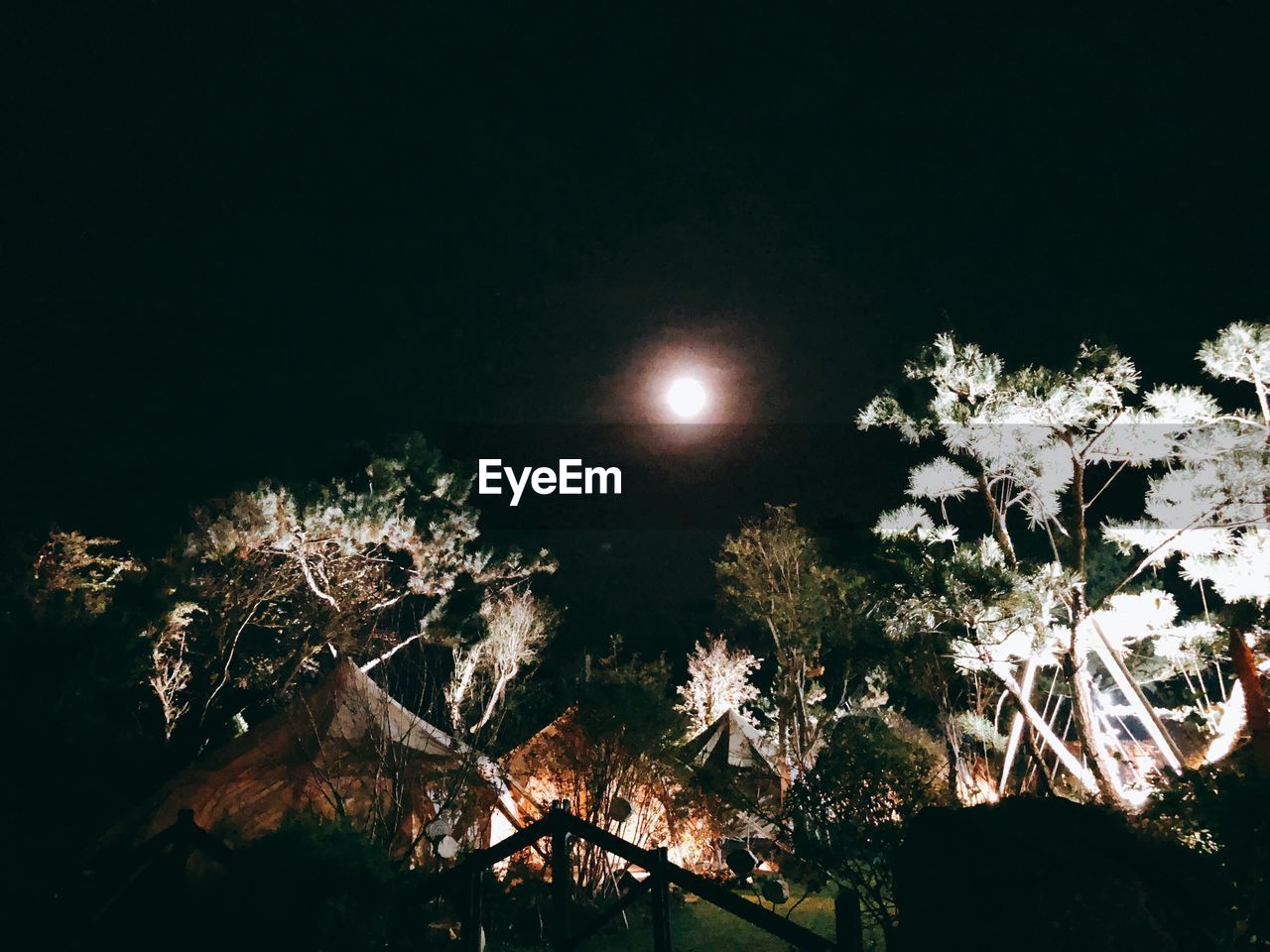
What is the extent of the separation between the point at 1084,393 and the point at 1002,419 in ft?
3.31

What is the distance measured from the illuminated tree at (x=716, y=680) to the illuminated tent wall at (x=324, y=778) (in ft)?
49.9

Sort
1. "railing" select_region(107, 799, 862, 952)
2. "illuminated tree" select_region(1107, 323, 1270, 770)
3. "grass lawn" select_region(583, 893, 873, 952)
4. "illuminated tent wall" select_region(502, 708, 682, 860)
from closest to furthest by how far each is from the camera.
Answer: "railing" select_region(107, 799, 862, 952) → "illuminated tree" select_region(1107, 323, 1270, 770) → "grass lawn" select_region(583, 893, 873, 952) → "illuminated tent wall" select_region(502, 708, 682, 860)

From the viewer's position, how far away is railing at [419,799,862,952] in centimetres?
358

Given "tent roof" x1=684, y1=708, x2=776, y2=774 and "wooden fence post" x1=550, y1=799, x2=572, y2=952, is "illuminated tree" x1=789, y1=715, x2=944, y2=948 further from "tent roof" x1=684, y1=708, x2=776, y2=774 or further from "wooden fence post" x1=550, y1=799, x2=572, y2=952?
"tent roof" x1=684, y1=708, x2=776, y2=774

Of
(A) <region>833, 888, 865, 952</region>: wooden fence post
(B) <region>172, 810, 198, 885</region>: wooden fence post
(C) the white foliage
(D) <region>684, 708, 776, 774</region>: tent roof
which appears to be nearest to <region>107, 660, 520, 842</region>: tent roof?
(B) <region>172, 810, 198, 885</region>: wooden fence post

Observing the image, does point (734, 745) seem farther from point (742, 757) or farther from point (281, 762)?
point (281, 762)

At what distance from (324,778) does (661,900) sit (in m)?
6.53

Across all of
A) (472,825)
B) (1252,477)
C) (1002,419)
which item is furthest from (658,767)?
(1252,477)

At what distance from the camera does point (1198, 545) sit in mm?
8555

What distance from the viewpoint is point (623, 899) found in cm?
498

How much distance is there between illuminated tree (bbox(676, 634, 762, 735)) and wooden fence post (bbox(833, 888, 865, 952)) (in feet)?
72.8

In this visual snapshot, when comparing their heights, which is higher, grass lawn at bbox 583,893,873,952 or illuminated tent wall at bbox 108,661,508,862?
illuminated tent wall at bbox 108,661,508,862

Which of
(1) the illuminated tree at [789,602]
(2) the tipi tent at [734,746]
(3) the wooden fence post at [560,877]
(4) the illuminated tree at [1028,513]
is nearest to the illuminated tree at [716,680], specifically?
(2) the tipi tent at [734,746]

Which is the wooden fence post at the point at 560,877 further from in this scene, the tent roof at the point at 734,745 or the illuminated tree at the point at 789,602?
the tent roof at the point at 734,745
